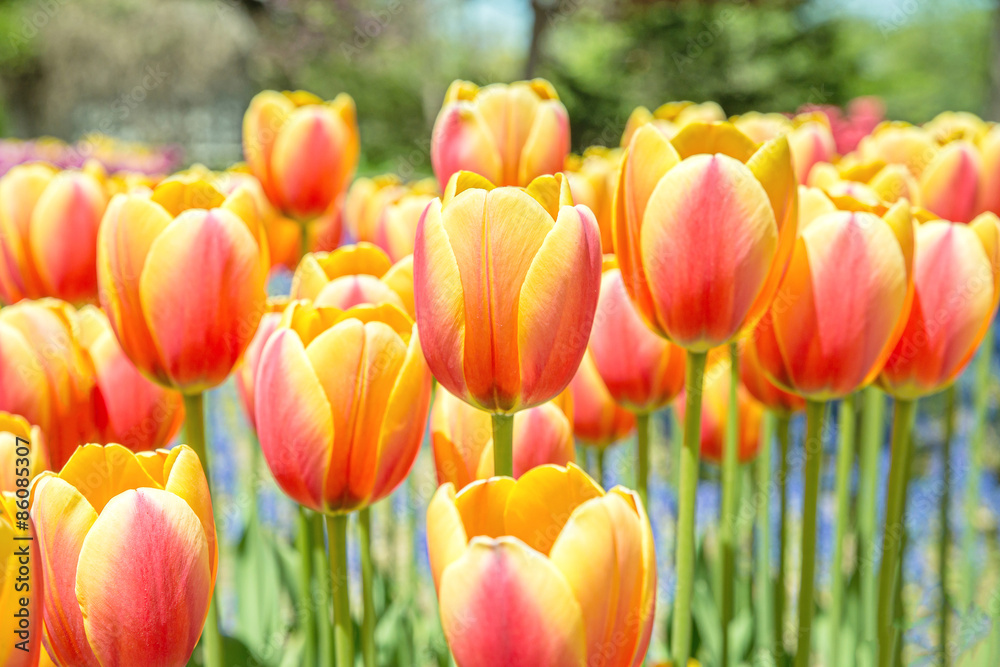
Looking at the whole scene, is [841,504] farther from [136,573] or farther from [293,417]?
[136,573]

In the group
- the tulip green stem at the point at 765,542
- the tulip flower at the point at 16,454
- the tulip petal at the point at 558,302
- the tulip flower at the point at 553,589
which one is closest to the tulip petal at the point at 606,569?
the tulip flower at the point at 553,589

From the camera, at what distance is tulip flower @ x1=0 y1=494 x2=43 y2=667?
492 millimetres

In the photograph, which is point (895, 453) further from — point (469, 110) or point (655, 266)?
point (469, 110)

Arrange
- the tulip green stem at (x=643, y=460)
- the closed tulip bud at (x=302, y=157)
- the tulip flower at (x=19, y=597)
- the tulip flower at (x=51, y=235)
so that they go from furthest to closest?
1. the closed tulip bud at (x=302, y=157)
2. the tulip flower at (x=51, y=235)
3. the tulip green stem at (x=643, y=460)
4. the tulip flower at (x=19, y=597)

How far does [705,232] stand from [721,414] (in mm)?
670

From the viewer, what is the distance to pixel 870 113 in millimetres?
5840

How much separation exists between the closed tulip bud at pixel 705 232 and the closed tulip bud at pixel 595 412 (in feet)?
1.25

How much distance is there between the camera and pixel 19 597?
1.65 ft

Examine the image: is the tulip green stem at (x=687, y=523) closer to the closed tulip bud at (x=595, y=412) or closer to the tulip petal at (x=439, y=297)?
the tulip petal at (x=439, y=297)

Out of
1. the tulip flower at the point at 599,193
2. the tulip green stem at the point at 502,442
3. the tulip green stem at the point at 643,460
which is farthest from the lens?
the tulip flower at the point at 599,193

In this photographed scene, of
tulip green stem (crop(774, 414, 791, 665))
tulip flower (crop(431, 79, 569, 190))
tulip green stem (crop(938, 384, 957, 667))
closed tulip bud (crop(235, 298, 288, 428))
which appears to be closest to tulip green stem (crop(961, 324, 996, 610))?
tulip green stem (crop(938, 384, 957, 667))

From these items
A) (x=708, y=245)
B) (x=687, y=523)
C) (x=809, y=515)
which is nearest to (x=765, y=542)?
(x=809, y=515)

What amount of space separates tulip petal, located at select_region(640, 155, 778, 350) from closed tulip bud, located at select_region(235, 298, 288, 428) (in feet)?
1.23

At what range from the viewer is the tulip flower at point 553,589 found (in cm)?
53
